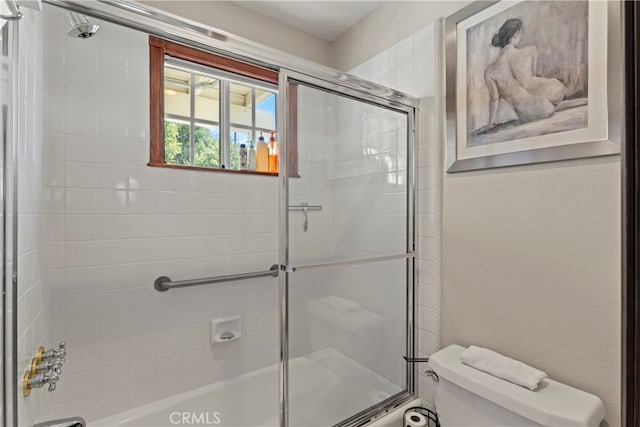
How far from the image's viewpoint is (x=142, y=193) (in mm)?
1552

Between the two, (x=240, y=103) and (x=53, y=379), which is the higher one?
(x=240, y=103)

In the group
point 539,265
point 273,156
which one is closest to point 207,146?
point 273,156

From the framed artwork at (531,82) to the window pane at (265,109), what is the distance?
113cm

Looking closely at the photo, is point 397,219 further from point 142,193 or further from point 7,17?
point 7,17

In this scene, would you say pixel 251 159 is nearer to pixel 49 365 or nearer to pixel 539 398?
pixel 49 365

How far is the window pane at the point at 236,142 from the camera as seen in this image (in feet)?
6.40

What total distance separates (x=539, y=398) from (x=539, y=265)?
0.43 meters

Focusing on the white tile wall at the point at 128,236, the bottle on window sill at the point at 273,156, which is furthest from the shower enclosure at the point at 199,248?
the bottle on window sill at the point at 273,156

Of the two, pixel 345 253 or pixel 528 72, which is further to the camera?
pixel 345 253

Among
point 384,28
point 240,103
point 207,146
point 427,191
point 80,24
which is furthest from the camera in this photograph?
point 240,103

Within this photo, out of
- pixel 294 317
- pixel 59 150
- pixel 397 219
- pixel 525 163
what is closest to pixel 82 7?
pixel 59 150

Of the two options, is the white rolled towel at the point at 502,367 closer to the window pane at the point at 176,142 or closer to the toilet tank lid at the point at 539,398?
the toilet tank lid at the point at 539,398

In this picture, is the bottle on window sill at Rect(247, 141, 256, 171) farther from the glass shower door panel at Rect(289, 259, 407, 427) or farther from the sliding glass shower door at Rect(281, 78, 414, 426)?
the glass shower door panel at Rect(289, 259, 407, 427)

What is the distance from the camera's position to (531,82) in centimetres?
113
